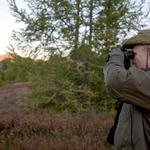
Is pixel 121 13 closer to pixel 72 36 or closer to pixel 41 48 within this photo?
pixel 72 36

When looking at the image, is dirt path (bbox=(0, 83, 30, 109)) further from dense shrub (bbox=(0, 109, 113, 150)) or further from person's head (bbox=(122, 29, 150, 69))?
person's head (bbox=(122, 29, 150, 69))

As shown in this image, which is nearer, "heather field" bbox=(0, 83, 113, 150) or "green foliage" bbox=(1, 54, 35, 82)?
"heather field" bbox=(0, 83, 113, 150)

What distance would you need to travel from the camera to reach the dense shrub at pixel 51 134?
3070 millimetres

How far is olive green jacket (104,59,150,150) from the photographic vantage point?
121 centimetres

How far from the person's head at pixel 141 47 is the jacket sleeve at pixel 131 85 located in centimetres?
19

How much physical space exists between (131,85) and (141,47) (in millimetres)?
422

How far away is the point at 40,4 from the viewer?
692cm

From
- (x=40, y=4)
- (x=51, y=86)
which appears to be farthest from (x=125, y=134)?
(x=40, y=4)

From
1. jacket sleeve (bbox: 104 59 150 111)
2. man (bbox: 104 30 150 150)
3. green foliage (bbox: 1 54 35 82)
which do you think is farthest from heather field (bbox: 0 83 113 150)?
green foliage (bbox: 1 54 35 82)

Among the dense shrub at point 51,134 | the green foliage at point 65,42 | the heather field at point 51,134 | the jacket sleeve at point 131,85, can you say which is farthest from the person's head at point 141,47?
the green foliage at point 65,42

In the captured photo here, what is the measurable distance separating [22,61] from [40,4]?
2721 millimetres

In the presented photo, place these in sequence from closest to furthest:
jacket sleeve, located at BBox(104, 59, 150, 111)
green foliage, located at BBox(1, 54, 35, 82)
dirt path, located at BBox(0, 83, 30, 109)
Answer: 1. jacket sleeve, located at BBox(104, 59, 150, 111)
2. green foliage, located at BBox(1, 54, 35, 82)
3. dirt path, located at BBox(0, 83, 30, 109)

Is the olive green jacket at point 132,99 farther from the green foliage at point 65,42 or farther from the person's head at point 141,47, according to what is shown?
the green foliage at point 65,42

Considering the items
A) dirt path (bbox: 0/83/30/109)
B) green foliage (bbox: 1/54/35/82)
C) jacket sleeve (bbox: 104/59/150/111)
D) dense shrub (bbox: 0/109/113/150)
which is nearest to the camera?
jacket sleeve (bbox: 104/59/150/111)
